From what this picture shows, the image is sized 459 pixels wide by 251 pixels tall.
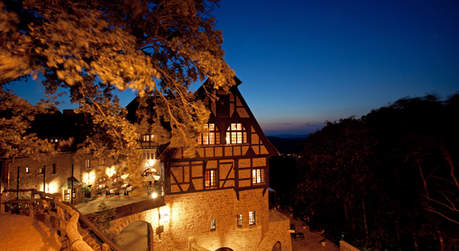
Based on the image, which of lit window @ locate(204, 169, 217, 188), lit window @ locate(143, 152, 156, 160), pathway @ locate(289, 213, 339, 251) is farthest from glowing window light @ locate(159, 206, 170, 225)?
pathway @ locate(289, 213, 339, 251)

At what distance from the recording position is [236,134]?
10.7 metres

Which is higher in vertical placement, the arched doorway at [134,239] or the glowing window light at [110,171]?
the glowing window light at [110,171]

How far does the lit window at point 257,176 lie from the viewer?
11006 millimetres

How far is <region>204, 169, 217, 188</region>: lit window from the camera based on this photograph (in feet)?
33.7

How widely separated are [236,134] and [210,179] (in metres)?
2.67

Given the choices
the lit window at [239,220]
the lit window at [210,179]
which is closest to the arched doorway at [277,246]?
the lit window at [239,220]

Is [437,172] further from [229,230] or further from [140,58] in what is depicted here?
[140,58]

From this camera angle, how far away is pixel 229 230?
1055 centimetres

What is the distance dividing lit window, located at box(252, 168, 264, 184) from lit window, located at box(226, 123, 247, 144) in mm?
1754

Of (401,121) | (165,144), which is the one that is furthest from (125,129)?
(401,121)

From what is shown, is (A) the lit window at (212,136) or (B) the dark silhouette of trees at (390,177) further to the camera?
(A) the lit window at (212,136)

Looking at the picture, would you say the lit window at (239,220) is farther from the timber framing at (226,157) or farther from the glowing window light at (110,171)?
the glowing window light at (110,171)

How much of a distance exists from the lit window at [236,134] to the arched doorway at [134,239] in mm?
6115

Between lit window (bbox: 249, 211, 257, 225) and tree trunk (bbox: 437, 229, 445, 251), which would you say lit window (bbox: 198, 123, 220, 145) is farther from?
tree trunk (bbox: 437, 229, 445, 251)
